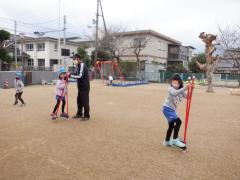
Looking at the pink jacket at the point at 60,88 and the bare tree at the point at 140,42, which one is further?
the bare tree at the point at 140,42

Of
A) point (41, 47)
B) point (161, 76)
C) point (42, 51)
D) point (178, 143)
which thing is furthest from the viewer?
point (41, 47)

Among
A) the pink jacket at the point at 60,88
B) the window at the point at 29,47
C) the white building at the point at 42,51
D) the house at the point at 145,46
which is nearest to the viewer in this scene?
the pink jacket at the point at 60,88

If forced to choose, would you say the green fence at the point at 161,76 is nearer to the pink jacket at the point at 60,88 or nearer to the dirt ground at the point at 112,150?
the dirt ground at the point at 112,150

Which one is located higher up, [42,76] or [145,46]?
[145,46]

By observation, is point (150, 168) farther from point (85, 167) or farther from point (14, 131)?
point (14, 131)

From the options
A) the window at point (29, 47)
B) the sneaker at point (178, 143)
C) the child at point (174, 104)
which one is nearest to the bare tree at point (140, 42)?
the window at point (29, 47)

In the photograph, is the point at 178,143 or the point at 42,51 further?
the point at 42,51

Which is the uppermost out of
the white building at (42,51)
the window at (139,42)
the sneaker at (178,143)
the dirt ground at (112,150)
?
→ the window at (139,42)

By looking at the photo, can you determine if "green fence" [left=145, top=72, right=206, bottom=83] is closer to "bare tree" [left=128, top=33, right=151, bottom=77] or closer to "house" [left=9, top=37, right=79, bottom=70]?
"bare tree" [left=128, top=33, right=151, bottom=77]

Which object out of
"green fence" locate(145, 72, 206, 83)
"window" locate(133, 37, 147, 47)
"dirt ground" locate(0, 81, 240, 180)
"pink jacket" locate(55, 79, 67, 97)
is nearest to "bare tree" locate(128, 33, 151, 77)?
"window" locate(133, 37, 147, 47)

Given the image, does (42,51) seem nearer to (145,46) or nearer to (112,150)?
(145,46)

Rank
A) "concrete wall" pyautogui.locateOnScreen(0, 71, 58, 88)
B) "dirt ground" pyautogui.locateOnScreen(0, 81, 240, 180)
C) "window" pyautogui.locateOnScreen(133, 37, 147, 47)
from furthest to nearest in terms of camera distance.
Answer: "window" pyautogui.locateOnScreen(133, 37, 147, 47)
"concrete wall" pyautogui.locateOnScreen(0, 71, 58, 88)
"dirt ground" pyautogui.locateOnScreen(0, 81, 240, 180)

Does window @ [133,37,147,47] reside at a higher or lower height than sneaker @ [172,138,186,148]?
higher

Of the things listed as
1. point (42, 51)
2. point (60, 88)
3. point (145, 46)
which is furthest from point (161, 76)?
point (60, 88)
